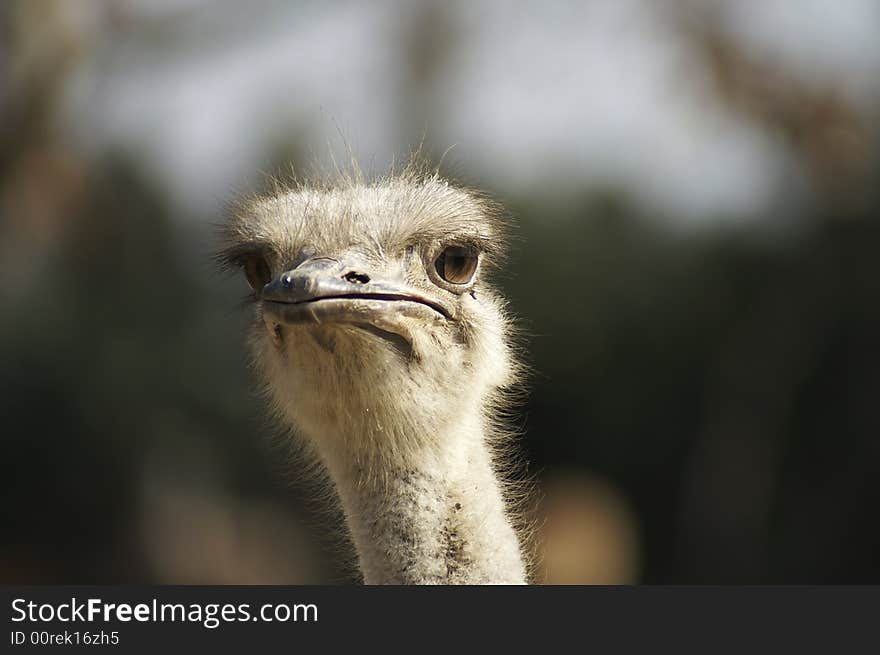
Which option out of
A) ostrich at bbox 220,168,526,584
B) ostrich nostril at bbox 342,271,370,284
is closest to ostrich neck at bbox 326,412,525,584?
ostrich at bbox 220,168,526,584

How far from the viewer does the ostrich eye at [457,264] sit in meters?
2.87

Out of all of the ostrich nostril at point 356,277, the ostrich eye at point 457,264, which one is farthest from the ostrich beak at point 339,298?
the ostrich eye at point 457,264

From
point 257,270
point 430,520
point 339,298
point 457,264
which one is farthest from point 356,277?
point 430,520

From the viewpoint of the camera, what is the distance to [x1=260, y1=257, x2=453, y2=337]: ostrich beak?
2500 mm

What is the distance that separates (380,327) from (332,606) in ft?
2.98

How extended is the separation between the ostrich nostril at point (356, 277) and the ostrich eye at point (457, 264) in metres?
0.28

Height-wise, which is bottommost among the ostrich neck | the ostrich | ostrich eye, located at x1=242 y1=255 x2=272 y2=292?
the ostrich neck

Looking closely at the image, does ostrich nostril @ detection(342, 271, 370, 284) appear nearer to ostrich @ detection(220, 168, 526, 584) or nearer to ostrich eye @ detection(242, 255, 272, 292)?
ostrich @ detection(220, 168, 526, 584)

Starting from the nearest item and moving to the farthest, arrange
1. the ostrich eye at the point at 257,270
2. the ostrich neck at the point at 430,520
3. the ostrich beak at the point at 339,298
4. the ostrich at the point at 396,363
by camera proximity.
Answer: the ostrich beak at the point at 339,298
the ostrich at the point at 396,363
the ostrich neck at the point at 430,520
the ostrich eye at the point at 257,270

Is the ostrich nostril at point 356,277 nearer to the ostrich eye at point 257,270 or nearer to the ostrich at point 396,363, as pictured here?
the ostrich at point 396,363

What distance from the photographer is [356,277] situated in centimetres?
261

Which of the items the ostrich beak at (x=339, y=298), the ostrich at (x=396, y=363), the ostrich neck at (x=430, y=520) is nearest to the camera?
the ostrich beak at (x=339, y=298)

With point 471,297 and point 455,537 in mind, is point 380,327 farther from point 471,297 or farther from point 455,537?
point 455,537

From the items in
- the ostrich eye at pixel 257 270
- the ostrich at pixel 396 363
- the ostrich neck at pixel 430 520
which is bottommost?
the ostrich neck at pixel 430 520
